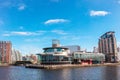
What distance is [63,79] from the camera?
78.4 m

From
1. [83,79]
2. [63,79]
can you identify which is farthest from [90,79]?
[63,79]

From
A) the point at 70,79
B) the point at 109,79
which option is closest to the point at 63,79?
the point at 70,79

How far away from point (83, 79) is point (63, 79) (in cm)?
710

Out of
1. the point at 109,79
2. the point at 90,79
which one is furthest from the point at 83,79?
the point at 109,79

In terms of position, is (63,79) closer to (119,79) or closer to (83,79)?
(83,79)

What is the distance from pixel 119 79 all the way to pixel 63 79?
19.3 metres

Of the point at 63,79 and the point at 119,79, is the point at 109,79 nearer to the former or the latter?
the point at 119,79

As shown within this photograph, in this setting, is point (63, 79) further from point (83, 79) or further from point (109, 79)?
point (109, 79)

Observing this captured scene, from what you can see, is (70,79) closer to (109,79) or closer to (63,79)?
(63,79)

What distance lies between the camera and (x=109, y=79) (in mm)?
74188

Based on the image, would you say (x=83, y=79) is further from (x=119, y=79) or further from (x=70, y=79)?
(x=119, y=79)

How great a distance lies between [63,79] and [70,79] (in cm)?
249

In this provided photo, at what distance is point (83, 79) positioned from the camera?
3078 inches

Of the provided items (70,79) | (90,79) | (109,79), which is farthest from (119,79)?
(70,79)
